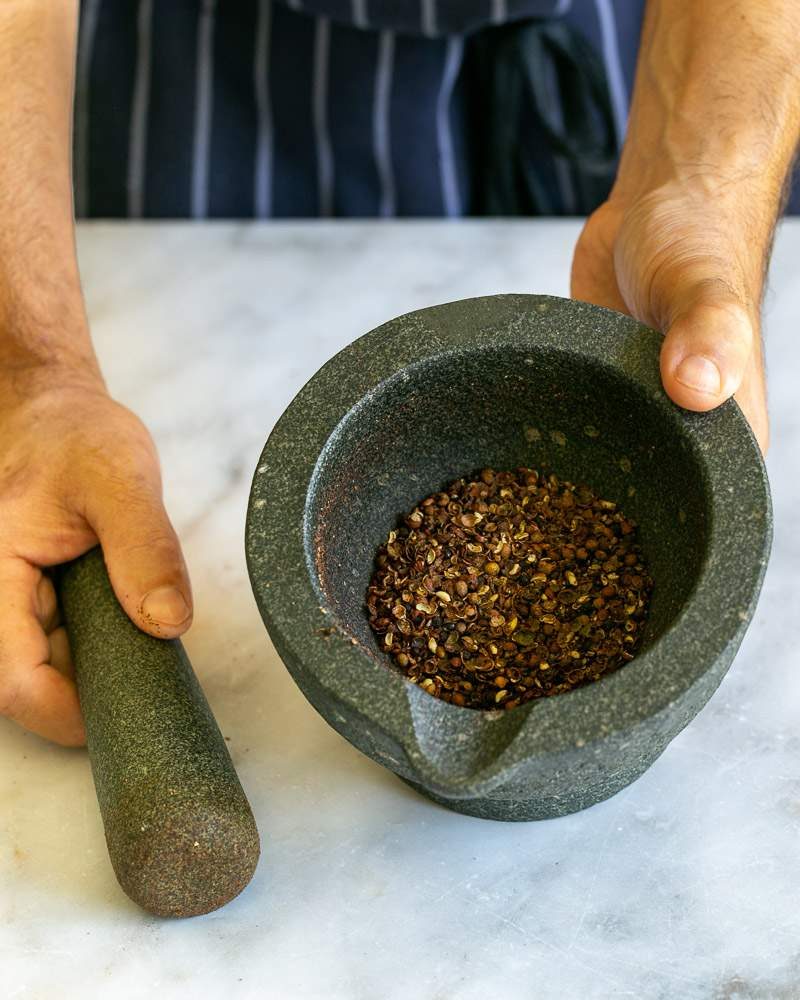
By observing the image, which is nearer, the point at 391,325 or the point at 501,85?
the point at 391,325

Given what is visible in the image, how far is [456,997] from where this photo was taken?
107 centimetres

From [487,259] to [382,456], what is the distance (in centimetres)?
70

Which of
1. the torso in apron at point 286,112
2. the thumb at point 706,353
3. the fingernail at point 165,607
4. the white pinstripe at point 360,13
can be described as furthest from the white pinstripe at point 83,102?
the thumb at point 706,353

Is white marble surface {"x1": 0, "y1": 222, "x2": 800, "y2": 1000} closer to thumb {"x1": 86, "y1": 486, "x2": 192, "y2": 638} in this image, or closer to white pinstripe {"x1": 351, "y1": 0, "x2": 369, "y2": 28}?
thumb {"x1": 86, "y1": 486, "x2": 192, "y2": 638}

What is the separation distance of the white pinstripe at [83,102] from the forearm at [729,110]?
3.15 feet

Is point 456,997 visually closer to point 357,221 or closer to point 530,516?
point 530,516

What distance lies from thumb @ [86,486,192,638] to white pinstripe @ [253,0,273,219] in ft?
2.78

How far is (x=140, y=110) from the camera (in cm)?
197

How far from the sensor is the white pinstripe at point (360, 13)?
1700 millimetres

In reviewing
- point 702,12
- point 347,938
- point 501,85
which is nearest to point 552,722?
point 347,938

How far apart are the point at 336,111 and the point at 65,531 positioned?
917 mm

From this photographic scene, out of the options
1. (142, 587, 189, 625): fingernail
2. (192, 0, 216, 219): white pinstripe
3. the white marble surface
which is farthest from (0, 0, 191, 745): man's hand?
(192, 0, 216, 219): white pinstripe

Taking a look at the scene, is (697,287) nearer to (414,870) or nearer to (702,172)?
(702,172)

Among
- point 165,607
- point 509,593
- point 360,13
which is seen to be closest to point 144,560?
point 165,607
